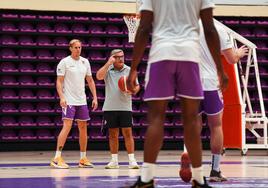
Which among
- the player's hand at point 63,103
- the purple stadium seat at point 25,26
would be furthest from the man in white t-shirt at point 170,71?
the purple stadium seat at point 25,26

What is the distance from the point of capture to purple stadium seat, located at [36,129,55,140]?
16688 mm

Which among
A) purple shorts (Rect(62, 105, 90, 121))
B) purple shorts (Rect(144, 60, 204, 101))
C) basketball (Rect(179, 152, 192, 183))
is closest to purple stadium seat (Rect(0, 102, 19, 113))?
purple shorts (Rect(62, 105, 90, 121))

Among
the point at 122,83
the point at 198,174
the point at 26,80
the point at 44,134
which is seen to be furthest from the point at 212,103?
the point at 26,80

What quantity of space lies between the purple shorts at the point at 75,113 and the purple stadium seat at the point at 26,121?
650 centimetres

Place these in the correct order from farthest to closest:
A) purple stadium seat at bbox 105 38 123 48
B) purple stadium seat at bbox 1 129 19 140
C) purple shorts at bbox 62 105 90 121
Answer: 1. purple stadium seat at bbox 105 38 123 48
2. purple stadium seat at bbox 1 129 19 140
3. purple shorts at bbox 62 105 90 121

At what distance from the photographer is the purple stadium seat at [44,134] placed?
16.7 m

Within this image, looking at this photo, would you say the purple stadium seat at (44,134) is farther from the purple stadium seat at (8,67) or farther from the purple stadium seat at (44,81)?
the purple stadium seat at (8,67)

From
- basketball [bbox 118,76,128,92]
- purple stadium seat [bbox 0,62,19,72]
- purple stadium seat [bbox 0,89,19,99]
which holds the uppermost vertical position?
purple stadium seat [bbox 0,62,19,72]

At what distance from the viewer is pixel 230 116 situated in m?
14.2

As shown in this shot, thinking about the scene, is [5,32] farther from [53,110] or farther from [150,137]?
[150,137]

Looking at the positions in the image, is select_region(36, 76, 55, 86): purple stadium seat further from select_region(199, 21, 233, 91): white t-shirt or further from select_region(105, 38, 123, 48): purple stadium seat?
select_region(199, 21, 233, 91): white t-shirt

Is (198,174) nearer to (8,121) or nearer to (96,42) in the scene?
(8,121)

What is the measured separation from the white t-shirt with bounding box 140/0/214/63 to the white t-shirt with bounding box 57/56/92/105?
17.3 ft

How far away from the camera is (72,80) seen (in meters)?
10.4
